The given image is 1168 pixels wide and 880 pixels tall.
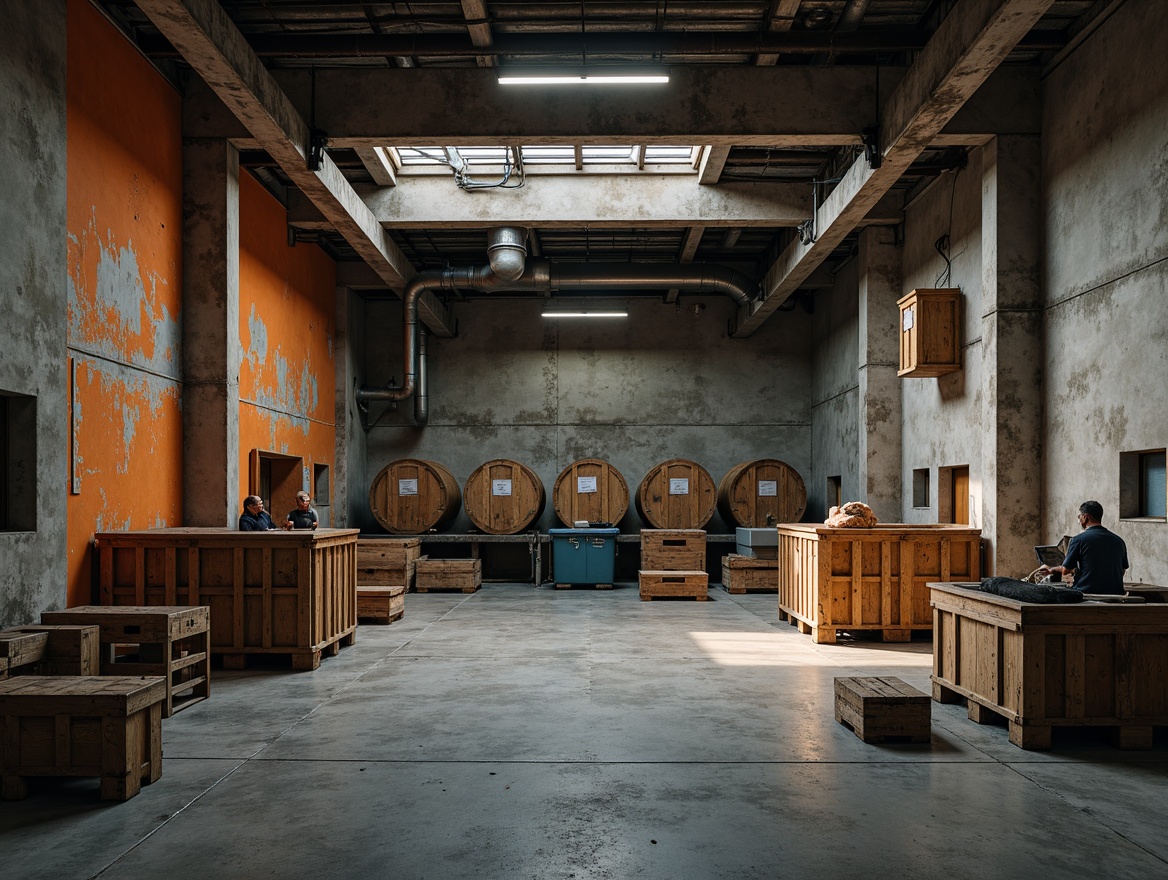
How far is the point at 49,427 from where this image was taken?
6613mm

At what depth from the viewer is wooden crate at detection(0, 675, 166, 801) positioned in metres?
4.45

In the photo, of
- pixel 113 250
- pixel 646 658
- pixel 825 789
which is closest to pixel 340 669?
pixel 646 658

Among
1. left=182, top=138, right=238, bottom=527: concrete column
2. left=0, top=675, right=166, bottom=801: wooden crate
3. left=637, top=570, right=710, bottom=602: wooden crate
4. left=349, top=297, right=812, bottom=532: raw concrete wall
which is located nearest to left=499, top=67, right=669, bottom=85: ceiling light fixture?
left=182, top=138, right=238, bottom=527: concrete column

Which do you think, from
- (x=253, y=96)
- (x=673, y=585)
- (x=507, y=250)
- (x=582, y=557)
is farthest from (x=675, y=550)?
(x=253, y=96)

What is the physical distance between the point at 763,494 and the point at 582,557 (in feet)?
A: 11.2

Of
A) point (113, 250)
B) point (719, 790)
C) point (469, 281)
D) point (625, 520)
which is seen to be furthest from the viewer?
point (625, 520)

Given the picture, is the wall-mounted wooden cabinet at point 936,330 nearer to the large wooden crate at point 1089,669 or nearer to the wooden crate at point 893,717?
the large wooden crate at point 1089,669

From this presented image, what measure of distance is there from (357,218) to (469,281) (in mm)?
3573

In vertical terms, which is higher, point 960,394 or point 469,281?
point 469,281

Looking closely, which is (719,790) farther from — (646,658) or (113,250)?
(113,250)

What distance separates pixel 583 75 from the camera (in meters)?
8.34

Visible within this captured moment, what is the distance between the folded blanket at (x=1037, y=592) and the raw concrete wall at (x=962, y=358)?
161 inches

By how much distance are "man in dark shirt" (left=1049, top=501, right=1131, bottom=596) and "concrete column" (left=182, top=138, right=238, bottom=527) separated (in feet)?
26.0

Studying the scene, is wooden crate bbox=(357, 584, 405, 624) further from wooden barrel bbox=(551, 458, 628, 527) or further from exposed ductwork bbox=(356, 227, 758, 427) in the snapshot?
exposed ductwork bbox=(356, 227, 758, 427)
